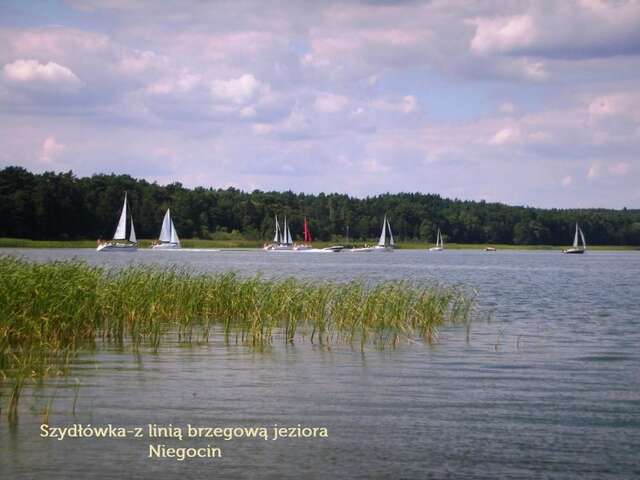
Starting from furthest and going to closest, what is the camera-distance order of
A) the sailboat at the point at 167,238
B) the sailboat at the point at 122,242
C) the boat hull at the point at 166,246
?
the sailboat at the point at 167,238
the boat hull at the point at 166,246
the sailboat at the point at 122,242

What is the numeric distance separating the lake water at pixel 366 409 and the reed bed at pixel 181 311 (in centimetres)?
111

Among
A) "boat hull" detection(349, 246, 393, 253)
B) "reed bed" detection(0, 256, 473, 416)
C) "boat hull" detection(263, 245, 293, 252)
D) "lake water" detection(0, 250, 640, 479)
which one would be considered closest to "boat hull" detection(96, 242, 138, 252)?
"boat hull" detection(263, 245, 293, 252)

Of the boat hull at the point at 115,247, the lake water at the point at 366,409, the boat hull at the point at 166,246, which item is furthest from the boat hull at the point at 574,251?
the lake water at the point at 366,409

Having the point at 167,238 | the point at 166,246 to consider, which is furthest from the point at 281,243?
the point at 166,246

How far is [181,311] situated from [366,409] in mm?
12173

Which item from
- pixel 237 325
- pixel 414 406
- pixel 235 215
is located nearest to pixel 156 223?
pixel 235 215

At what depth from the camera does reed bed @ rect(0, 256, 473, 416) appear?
2100 cm

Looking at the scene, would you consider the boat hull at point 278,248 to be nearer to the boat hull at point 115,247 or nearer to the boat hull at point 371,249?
the boat hull at point 371,249

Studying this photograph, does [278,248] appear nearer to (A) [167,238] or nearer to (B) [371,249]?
(B) [371,249]

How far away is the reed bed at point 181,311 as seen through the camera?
827 inches

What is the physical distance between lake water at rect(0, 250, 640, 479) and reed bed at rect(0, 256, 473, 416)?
1112mm

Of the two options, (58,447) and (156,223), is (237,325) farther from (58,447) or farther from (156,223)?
(156,223)

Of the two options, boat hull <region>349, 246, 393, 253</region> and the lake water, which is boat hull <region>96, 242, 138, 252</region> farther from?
the lake water

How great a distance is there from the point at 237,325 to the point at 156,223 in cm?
13872
